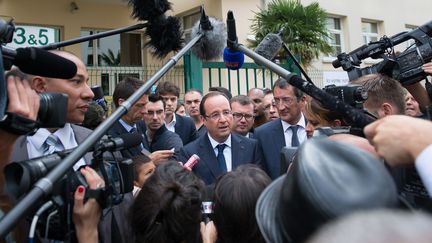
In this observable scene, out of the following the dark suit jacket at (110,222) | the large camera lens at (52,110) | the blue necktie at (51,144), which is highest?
the large camera lens at (52,110)

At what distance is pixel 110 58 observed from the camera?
11.7 metres

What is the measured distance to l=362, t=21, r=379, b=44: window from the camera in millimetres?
14508

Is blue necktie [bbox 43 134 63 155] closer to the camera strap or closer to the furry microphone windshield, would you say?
the furry microphone windshield

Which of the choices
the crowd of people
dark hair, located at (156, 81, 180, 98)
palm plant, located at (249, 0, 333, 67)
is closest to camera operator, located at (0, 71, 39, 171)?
the crowd of people

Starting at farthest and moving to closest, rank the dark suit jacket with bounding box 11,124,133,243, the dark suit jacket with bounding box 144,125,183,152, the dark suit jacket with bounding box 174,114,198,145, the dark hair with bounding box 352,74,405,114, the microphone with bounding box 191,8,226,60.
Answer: the dark suit jacket with bounding box 174,114,198,145, the dark suit jacket with bounding box 144,125,183,152, the dark hair with bounding box 352,74,405,114, the microphone with bounding box 191,8,226,60, the dark suit jacket with bounding box 11,124,133,243

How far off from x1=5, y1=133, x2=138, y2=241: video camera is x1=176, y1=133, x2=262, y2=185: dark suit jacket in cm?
160

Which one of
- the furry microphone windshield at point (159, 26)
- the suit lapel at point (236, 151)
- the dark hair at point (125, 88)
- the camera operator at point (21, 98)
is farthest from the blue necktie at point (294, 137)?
the camera operator at point (21, 98)

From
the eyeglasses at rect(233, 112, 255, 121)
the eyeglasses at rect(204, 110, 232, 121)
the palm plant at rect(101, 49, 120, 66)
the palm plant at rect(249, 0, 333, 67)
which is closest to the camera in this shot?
the eyeglasses at rect(204, 110, 232, 121)

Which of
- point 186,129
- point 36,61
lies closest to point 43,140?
point 36,61

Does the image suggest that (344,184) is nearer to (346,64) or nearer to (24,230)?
(24,230)

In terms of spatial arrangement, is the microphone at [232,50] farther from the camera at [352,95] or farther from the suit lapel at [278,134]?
the suit lapel at [278,134]

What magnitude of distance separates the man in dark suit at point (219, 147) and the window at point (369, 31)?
12171 millimetres

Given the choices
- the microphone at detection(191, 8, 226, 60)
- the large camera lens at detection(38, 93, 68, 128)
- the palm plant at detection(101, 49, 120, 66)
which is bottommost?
the large camera lens at detection(38, 93, 68, 128)

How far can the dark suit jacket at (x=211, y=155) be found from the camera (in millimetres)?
3264
